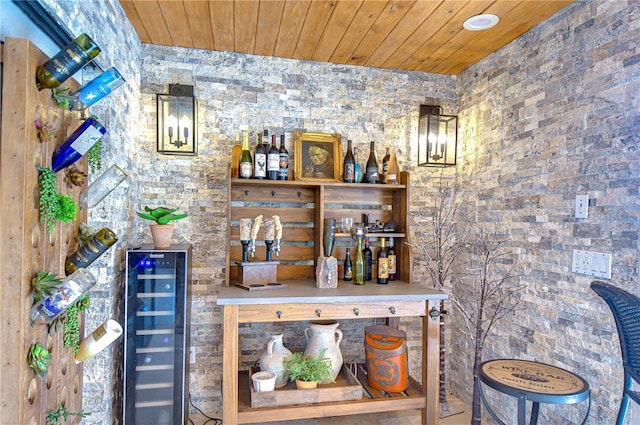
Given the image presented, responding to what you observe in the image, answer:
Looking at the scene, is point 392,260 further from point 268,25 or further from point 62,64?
point 62,64

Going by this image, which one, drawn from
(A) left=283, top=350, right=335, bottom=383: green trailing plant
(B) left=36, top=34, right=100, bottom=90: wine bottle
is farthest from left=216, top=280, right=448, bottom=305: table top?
(B) left=36, top=34, right=100, bottom=90: wine bottle

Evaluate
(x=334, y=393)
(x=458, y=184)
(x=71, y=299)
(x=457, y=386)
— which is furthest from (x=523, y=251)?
(x=71, y=299)

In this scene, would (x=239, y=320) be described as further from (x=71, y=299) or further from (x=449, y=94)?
(x=449, y=94)

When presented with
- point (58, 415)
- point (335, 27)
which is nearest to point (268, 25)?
point (335, 27)

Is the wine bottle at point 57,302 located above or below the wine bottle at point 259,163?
below

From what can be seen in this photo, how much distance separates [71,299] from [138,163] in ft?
5.49

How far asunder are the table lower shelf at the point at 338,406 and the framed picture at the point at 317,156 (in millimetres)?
1527

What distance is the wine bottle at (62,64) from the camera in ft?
3.81

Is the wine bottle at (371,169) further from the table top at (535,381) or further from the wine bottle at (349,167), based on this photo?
the table top at (535,381)

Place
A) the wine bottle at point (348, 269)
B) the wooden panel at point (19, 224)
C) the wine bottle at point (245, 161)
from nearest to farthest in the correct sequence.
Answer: the wooden panel at point (19, 224)
the wine bottle at point (245, 161)
the wine bottle at point (348, 269)

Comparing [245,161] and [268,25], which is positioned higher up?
[268,25]

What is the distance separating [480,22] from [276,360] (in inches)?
97.8

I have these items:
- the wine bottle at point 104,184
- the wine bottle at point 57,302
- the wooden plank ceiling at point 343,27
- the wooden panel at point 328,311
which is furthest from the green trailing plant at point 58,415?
the wooden plank ceiling at point 343,27

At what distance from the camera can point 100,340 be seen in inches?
55.2
